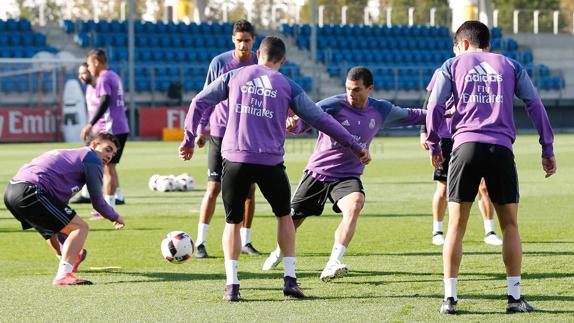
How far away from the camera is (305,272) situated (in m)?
10.2

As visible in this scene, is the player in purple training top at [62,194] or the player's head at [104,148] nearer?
the player in purple training top at [62,194]

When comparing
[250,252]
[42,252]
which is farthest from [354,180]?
[42,252]

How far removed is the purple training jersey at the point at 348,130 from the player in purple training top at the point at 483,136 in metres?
1.81

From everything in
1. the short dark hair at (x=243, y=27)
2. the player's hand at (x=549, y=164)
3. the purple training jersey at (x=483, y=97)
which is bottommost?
the player's hand at (x=549, y=164)

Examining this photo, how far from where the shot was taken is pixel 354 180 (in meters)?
9.99

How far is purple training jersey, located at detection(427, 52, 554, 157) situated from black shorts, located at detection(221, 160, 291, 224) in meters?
1.29

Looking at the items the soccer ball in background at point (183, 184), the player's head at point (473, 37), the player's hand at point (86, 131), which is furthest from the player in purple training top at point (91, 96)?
the player's head at point (473, 37)

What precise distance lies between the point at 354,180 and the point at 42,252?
Answer: 3507 mm

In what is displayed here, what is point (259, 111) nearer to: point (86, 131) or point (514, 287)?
point (514, 287)

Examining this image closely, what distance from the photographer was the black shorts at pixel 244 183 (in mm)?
8781

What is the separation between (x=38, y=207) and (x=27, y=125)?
28812 mm

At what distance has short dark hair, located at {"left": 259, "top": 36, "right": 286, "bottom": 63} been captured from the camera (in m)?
8.84

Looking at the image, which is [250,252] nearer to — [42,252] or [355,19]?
[42,252]

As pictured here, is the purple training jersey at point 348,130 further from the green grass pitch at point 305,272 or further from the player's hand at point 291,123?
the green grass pitch at point 305,272
